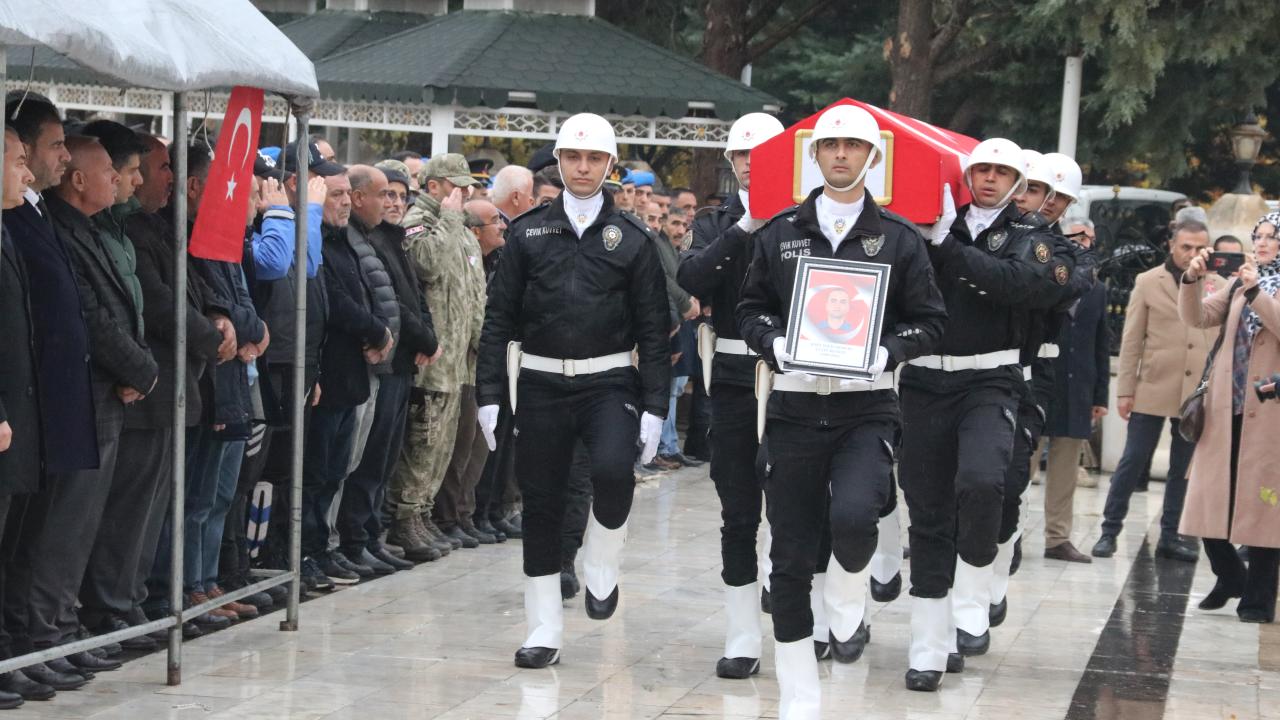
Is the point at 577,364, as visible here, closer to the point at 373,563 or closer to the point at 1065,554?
the point at 373,563

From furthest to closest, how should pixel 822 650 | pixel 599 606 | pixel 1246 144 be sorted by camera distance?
pixel 1246 144 → pixel 822 650 → pixel 599 606

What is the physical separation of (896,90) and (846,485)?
1704 cm

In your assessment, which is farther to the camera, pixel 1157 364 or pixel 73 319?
pixel 1157 364

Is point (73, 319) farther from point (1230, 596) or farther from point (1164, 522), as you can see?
point (1164, 522)

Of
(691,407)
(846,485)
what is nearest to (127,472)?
(846,485)

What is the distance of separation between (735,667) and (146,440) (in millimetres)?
2599

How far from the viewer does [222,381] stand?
8438 mm

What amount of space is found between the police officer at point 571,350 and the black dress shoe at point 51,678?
1.80m

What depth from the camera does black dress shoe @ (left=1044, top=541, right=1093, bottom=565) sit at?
12242mm

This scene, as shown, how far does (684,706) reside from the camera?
7578mm

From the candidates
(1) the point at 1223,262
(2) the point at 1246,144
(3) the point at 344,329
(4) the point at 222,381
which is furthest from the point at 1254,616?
(2) the point at 1246,144

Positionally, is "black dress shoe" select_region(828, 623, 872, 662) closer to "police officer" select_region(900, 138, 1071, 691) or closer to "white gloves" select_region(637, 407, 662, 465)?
"police officer" select_region(900, 138, 1071, 691)

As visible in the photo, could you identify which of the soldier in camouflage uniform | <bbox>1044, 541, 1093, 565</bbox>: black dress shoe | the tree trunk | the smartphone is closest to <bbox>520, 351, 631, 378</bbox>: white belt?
the soldier in camouflage uniform

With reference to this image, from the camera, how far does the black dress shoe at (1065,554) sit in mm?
12242
